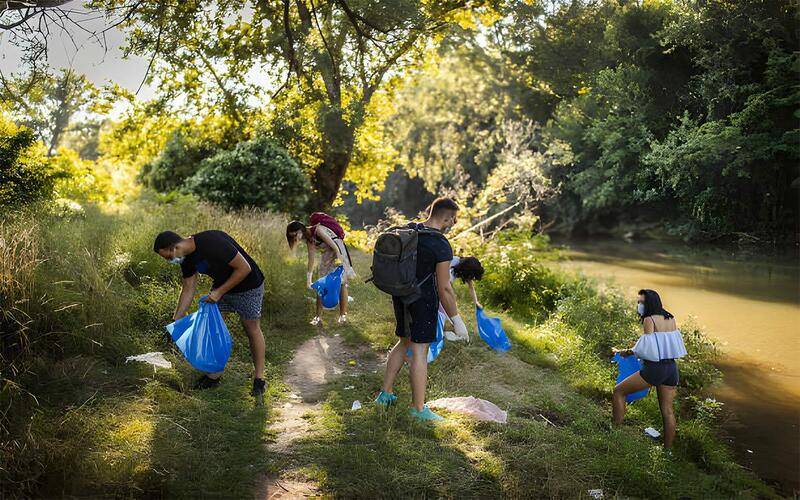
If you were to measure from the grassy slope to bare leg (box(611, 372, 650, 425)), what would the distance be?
0.77 ft

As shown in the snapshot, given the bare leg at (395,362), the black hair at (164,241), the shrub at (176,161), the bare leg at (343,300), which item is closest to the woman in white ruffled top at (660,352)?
the bare leg at (395,362)

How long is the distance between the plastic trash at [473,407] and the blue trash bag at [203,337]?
194cm

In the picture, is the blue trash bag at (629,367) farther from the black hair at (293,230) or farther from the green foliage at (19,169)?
the green foliage at (19,169)

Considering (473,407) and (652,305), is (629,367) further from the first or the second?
(473,407)

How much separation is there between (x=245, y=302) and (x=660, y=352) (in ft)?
12.6

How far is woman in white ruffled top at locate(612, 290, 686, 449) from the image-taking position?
5.58 metres

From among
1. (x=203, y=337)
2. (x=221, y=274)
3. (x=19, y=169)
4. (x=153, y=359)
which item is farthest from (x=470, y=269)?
(x=19, y=169)

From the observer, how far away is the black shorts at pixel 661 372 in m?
5.61

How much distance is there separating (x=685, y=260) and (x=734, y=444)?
12816 millimetres

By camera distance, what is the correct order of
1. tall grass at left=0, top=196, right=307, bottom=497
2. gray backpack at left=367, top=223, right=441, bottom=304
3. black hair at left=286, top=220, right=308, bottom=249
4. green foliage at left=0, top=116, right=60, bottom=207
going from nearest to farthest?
tall grass at left=0, top=196, right=307, bottom=497 < gray backpack at left=367, top=223, right=441, bottom=304 < green foliage at left=0, top=116, right=60, bottom=207 < black hair at left=286, top=220, right=308, bottom=249

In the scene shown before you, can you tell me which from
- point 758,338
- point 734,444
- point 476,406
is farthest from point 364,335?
point 758,338

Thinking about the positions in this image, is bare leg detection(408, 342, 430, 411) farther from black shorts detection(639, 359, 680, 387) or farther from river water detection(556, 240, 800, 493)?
river water detection(556, 240, 800, 493)

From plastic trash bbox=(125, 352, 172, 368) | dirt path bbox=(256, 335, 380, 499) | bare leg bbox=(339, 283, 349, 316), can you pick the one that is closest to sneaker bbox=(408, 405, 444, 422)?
dirt path bbox=(256, 335, 380, 499)

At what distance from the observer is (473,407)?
5301 mm
